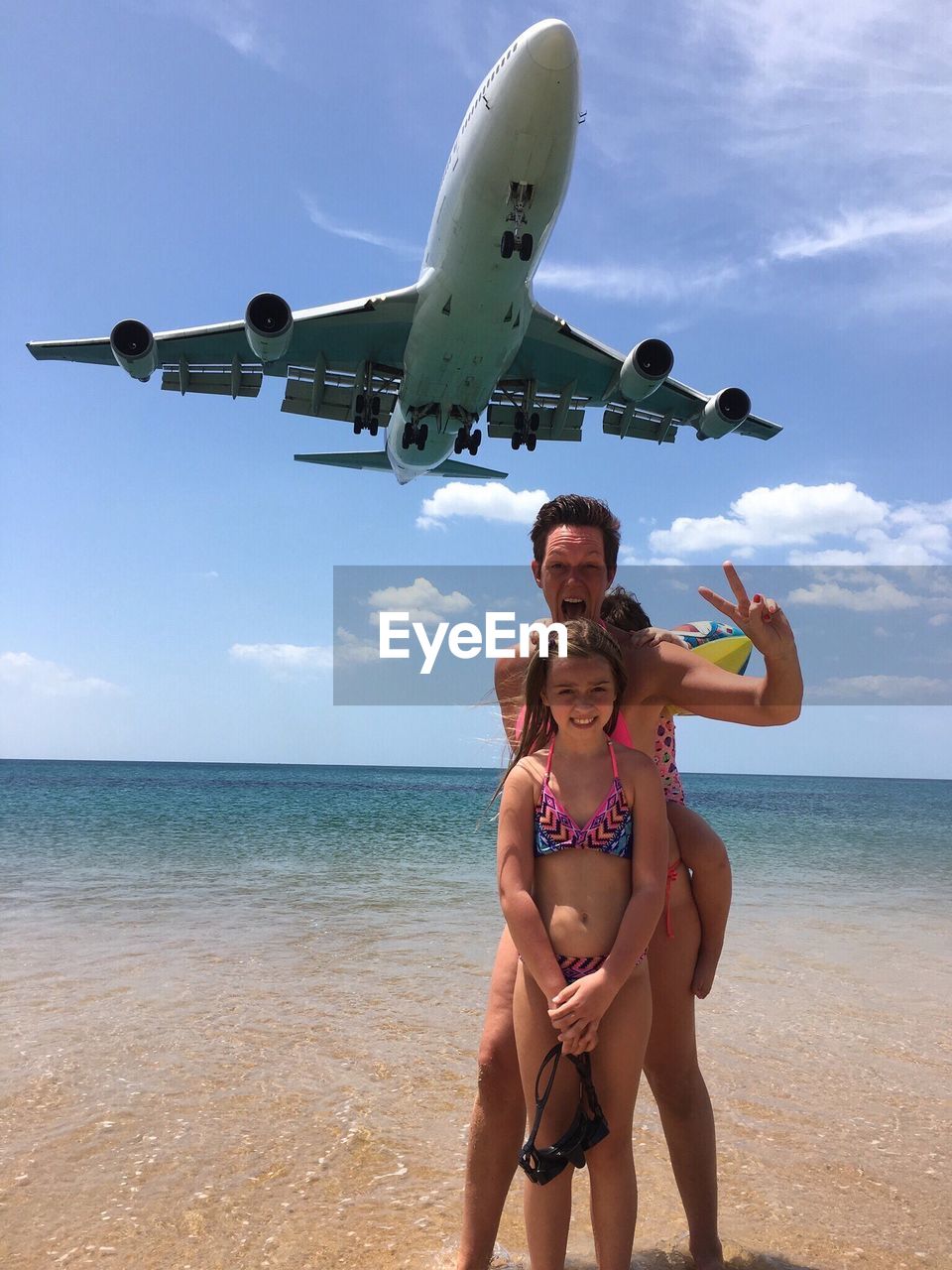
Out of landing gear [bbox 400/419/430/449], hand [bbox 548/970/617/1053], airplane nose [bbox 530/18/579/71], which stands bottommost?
hand [bbox 548/970/617/1053]

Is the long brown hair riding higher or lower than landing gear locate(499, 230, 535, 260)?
A: lower

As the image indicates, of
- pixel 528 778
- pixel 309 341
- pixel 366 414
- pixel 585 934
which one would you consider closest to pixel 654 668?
pixel 528 778

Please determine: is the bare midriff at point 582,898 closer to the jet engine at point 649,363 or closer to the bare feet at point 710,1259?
the bare feet at point 710,1259

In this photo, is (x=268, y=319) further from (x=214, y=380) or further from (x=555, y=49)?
(x=555, y=49)

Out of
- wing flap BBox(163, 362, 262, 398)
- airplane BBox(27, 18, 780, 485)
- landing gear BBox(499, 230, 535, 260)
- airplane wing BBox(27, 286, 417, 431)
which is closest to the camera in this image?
airplane BBox(27, 18, 780, 485)

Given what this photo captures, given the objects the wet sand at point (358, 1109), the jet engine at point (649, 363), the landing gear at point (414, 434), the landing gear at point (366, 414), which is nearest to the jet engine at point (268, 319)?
the landing gear at point (414, 434)

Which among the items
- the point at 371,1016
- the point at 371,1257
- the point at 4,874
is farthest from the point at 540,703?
the point at 4,874

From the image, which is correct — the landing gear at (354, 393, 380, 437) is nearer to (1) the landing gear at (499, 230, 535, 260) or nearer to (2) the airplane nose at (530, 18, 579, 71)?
(1) the landing gear at (499, 230, 535, 260)

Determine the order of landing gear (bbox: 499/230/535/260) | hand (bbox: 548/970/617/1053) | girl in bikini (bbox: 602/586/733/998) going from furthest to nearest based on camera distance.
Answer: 1. landing gear (bbox: 499/230/535/260)
2. girl in bikini (bbox: 602/586/733/998)
3. hand (bbox: 548/970/617/1053)

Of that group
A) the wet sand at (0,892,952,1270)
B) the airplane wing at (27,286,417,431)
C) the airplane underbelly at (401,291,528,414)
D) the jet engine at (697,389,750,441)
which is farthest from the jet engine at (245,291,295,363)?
the wet sand at (0,892,952,1270)
